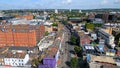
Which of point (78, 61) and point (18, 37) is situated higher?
point (18, 37)

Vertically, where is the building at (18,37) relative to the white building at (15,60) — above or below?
above

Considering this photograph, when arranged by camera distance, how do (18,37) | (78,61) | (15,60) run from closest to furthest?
1. (15,60)
2. (78,61)
3. (18,37)

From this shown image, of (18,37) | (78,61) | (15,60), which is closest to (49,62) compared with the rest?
(78,61)

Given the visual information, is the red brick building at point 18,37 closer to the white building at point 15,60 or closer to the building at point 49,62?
the white building at point 15,60

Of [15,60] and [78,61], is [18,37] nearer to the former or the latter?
[15,60]

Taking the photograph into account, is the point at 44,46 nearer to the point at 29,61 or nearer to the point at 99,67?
the point at 29,61

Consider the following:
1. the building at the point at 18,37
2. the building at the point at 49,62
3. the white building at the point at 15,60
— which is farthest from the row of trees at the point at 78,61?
the building at the point at 18,37

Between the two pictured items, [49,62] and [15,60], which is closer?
[49,62]

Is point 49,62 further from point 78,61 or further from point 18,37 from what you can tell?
point 18,37

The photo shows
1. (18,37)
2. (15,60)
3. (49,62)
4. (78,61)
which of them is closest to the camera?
(49,62)

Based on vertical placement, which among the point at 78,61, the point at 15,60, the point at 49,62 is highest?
the point at 49,62

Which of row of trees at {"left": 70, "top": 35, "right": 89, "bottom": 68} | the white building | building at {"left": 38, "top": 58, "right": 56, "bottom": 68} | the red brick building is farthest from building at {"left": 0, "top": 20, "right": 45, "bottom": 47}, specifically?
building at {"left": 38, "top": 58, "right": 56, "bottom": 68}
